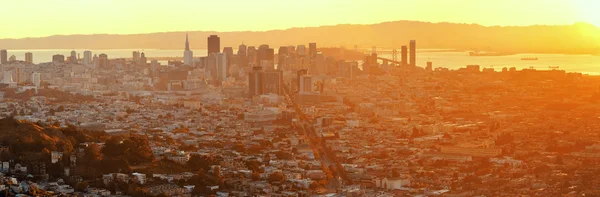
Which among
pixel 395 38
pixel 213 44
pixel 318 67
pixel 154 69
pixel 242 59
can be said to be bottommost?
pixel 154 69

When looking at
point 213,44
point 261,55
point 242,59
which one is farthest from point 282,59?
point 213,44

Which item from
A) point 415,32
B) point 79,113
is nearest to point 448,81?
point 79,113

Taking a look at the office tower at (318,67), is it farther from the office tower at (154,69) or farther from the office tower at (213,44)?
the office tower at (154,69)

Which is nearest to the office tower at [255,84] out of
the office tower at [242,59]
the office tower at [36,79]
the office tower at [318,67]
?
the office tower at [36,79]

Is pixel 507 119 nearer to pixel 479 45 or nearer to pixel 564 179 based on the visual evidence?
pixel 564 179

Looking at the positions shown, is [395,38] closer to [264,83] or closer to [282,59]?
[282,59]

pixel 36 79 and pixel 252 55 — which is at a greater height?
pixel 252 55
